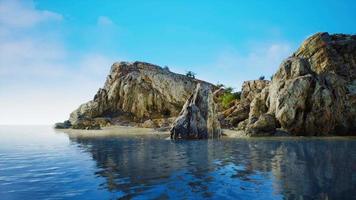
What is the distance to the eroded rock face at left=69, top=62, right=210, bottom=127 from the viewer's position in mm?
107375

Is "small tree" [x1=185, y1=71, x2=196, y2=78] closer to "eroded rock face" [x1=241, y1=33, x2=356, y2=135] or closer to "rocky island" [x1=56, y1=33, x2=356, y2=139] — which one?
"rocky island" [x1=56, y1=33, x2=356, y2=139]

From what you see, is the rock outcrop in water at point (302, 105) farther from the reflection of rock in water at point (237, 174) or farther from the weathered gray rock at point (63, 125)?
the weathered gray rock at point (63, 125)

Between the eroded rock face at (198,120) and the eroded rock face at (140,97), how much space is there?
55.7m

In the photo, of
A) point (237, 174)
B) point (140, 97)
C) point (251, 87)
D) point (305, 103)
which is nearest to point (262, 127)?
point (305, 103)

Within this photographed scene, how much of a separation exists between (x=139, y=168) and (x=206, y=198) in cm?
920

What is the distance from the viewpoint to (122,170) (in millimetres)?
20656

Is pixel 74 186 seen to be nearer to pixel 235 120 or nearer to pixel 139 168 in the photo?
pixel 139 168

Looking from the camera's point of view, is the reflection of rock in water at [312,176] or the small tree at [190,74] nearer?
the reflection of rock in water at [312,176]

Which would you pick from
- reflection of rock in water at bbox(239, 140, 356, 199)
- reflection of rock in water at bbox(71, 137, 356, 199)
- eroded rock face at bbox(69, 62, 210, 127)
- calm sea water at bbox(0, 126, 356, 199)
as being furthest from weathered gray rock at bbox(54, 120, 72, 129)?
reflection of rock in water at bbox(239, 140, 356, 199)

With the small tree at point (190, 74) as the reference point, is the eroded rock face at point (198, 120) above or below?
below

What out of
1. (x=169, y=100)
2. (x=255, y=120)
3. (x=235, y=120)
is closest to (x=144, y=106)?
(x=169, y=100)

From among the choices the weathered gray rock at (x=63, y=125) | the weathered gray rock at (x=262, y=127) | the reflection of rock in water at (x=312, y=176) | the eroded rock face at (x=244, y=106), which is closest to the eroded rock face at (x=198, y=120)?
the weathered gray rock at (x=262, y=127)

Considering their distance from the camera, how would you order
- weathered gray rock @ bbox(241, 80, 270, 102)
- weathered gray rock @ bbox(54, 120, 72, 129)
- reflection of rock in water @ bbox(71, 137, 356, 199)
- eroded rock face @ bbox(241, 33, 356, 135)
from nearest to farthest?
1. reflection of rock in water @ bbox(71, 137, 356, 199)
2. eroded rock face @ bbox(241, 33, 356, 135)
3. weathered gray rock @ bbox(241, 80, 270, 102)
4. weathered gray rock @ bbox(54, 120, 72, 129)

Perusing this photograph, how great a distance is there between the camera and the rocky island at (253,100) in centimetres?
5194
